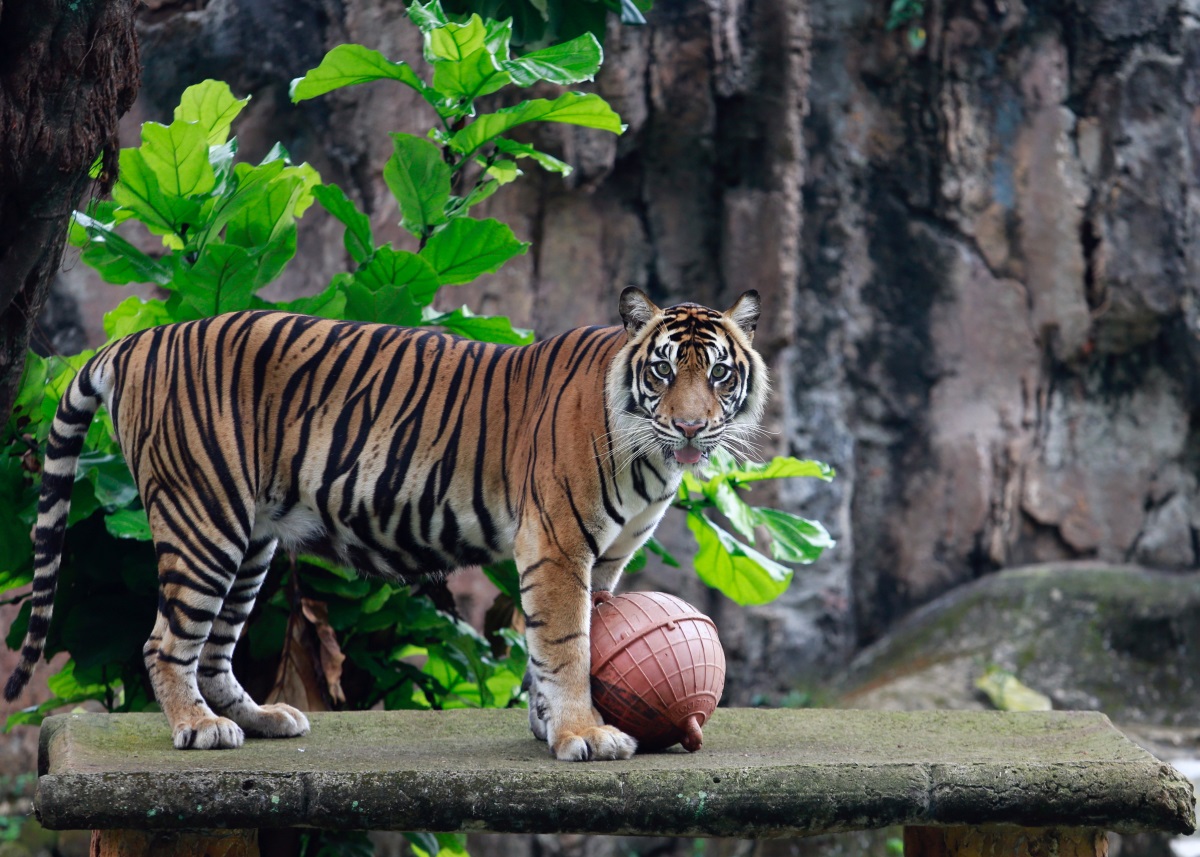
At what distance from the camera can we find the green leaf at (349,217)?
4.26 metres

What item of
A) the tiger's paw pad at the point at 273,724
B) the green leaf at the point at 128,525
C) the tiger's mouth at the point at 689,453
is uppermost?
the tiger's mouth at the point at 689,453

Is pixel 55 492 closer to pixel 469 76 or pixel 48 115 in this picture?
pixel 48 115

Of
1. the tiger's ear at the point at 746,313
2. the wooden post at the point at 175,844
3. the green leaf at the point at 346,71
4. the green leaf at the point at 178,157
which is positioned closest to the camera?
the wooden post at the point at 175,844

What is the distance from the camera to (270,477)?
3.52 metres

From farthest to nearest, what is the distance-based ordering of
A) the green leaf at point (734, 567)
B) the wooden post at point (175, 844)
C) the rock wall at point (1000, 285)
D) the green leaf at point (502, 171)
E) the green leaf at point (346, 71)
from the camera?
the rock wall at point (1000, 285)
the green leaf at point (502, 171)
the green leaf at point (734, 567)
the green leaf at point (346, 71)
the wooden post at point (175, 844)

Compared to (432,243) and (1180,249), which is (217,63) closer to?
(432,243)

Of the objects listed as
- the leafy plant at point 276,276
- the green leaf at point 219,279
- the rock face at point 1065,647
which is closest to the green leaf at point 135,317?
the leafy plant at point 276,276

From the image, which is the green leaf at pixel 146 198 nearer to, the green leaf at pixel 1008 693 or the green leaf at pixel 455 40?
the green leaf at pixel 455 40

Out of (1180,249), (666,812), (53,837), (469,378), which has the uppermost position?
(1180,249)

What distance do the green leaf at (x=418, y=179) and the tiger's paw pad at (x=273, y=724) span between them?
1.70m

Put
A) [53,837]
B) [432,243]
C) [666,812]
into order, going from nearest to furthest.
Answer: [666,812]
[432,243]
[53,837]

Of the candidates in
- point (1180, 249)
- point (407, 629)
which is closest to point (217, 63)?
point (407, 629)

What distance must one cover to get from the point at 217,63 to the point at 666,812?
5.26 m

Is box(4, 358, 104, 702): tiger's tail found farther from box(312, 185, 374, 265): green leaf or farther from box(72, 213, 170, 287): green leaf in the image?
box(312, 185, 374, 265): green leaf
